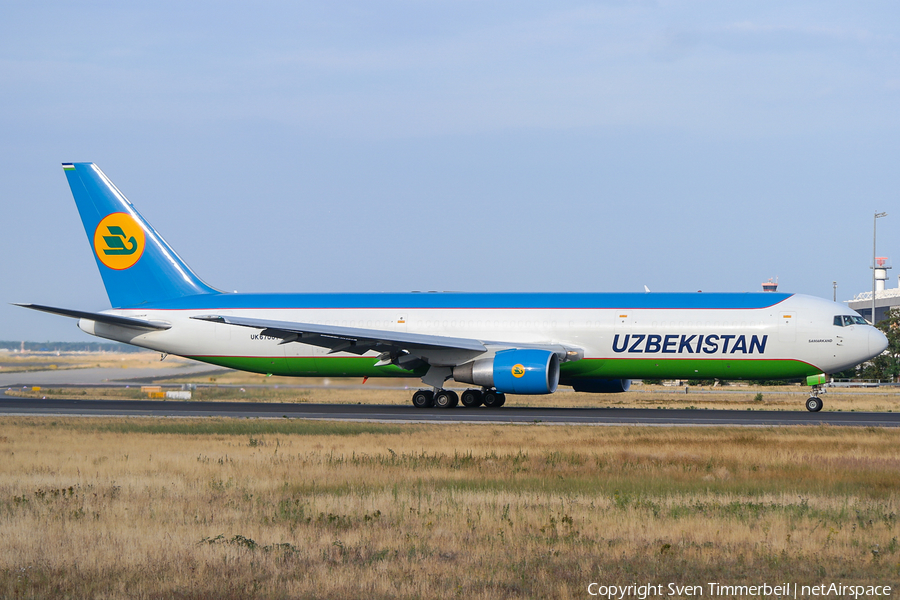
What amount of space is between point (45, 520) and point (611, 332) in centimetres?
2494

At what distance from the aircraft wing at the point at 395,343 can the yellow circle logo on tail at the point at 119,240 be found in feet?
26.3

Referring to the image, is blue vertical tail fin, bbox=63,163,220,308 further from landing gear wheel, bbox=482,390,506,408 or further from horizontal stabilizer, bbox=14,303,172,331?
landing gear wheel, bbox=482,390,506,408

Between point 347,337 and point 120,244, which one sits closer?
point 347,337

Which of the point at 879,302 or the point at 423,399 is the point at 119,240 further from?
the point at 879,302

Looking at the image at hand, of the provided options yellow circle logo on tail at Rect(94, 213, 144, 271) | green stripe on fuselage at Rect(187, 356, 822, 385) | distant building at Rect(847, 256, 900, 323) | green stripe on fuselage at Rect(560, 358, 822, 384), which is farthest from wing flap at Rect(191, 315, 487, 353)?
distant building at Rect(847, 256, 900, 323)

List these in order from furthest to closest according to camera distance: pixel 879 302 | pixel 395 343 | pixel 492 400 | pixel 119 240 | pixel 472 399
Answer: pixel 879 302, pixel 119 240, pixel 492 400, pixel 472 399, pixel 395 343

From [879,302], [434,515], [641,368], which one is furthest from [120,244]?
[879,302]

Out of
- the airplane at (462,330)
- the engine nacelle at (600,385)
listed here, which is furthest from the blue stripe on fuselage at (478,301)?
the engine nacelle at (600,385)

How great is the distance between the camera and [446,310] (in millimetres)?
36719

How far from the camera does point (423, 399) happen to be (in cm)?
3556

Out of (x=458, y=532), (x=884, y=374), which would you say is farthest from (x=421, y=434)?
(x=884, y=374)

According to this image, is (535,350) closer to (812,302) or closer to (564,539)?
(812,302)

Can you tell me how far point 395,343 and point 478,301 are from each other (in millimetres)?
4718

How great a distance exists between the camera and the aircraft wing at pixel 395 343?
1313 inches
